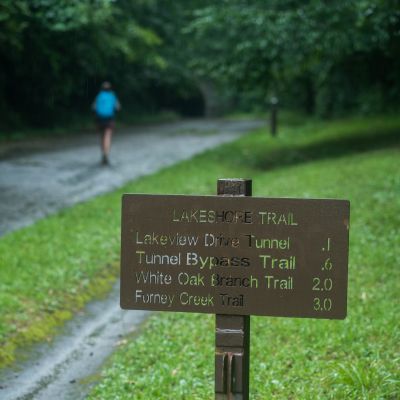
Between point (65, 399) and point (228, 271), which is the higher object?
point (228, 271)

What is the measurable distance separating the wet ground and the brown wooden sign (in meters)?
2.38

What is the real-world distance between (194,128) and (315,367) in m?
25.4

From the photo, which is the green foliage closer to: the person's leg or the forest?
the forest

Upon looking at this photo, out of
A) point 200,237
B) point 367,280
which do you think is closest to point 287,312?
point 200,237

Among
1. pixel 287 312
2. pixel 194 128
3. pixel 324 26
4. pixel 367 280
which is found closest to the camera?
pixel 287 312

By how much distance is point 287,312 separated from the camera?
3990 millimetres

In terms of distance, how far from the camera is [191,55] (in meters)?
38.6

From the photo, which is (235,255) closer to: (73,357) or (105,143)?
(73,357)

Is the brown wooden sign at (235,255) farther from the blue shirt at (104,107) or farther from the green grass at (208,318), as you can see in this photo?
the blue shirt at (104,107)

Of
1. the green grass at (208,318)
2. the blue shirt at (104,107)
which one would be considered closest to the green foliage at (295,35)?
the blue shirt at (104,107)

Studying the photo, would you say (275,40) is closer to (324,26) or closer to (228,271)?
(324,26)

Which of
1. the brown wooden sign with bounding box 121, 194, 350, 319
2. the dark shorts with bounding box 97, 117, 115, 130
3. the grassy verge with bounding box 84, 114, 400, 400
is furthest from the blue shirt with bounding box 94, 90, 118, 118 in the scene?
the brown wooden sign with bounding box 121, 194, 350, 319

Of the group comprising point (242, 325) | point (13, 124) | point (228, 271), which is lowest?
point (242, 325)

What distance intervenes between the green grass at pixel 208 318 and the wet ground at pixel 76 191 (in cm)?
23
